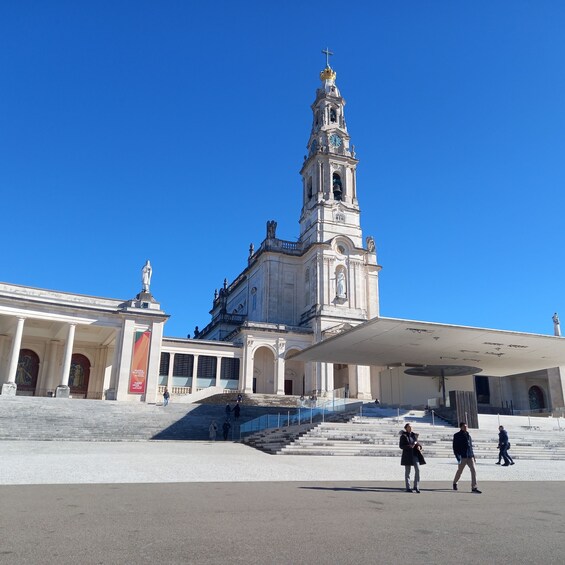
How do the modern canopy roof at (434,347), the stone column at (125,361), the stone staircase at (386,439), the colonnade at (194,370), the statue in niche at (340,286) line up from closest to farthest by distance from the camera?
the stone staircase at (386,439)
the modern canopy roof at (434,347)
the stone column at (125,361)
the colonnade at (194,370)
the statue in niche at (340,286)

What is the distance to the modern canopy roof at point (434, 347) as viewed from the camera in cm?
2841

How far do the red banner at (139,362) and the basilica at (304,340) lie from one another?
2.8 inches

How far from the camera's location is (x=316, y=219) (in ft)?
173

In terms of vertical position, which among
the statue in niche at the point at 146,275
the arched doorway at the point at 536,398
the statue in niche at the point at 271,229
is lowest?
the arched doorway at the point at 536,398

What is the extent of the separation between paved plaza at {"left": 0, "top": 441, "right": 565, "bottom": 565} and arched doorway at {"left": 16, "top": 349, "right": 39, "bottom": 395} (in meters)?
30.1

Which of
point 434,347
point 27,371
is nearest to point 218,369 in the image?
point 27,371

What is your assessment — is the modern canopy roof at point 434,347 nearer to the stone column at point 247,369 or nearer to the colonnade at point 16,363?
the stone column at point 247,369

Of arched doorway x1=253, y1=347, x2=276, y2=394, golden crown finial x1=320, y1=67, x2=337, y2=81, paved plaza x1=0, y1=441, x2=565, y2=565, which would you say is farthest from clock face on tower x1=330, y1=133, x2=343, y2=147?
paved plaza x1=0, y1=441, x2=565, y2=565

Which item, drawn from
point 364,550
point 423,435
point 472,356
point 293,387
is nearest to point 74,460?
point 364,550

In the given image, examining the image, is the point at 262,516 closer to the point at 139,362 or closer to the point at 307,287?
the point at 139,362

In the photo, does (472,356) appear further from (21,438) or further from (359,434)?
(21,438)

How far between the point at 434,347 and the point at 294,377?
65.4 ft

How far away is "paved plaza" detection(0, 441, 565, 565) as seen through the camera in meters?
5.50

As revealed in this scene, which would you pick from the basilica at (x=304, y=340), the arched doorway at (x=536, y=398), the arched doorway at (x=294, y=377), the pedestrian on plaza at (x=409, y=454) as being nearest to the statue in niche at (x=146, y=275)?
the basilica at (x=304, y=340)
